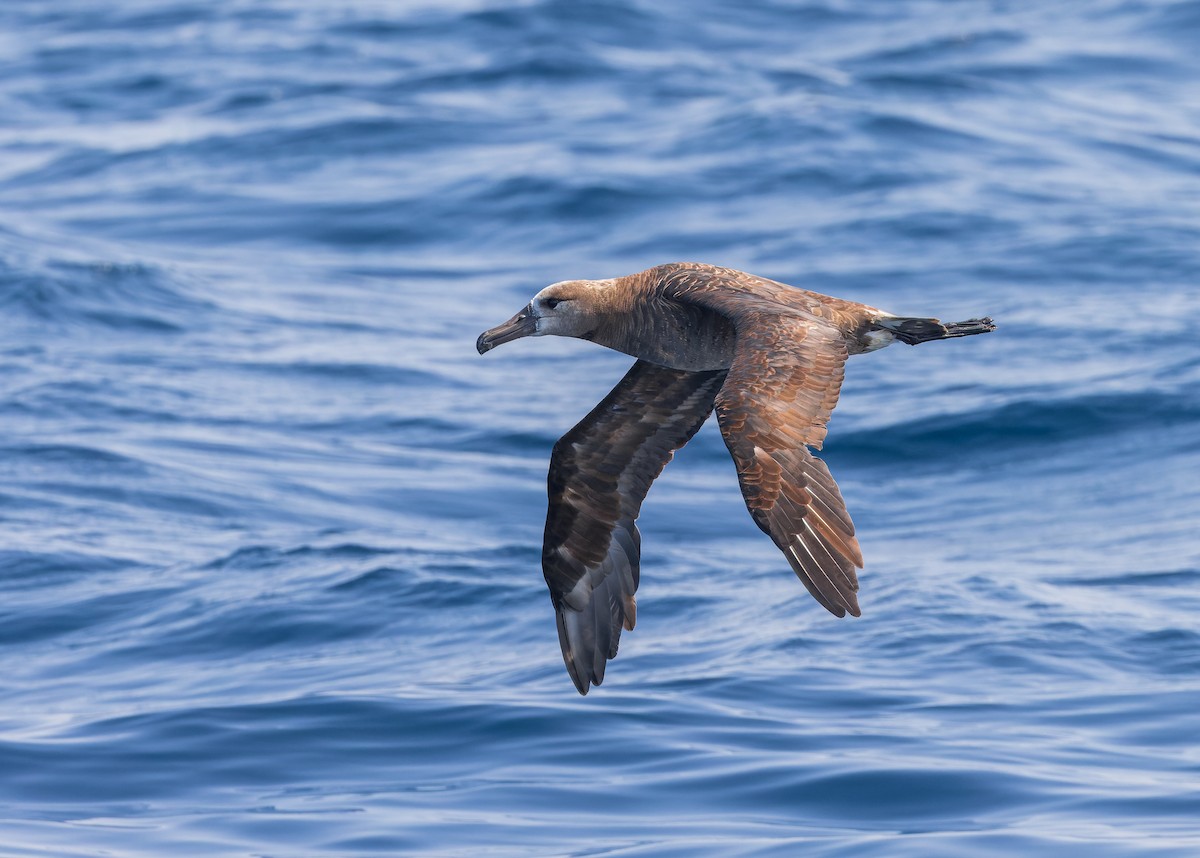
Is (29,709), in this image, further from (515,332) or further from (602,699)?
(515,332)

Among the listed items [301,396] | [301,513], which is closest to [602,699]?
[301,513]

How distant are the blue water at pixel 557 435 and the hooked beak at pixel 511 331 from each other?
4061 mm

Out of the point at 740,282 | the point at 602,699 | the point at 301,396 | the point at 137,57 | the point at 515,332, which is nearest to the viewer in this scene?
the point at 740,282

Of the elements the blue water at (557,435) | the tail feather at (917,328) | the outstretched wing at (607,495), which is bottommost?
the blue water at (557,435)

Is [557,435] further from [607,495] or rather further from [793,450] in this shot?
[793,450]

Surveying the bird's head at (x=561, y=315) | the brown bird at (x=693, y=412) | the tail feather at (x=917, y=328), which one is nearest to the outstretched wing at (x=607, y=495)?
the brown bird at (x=693, y=412)

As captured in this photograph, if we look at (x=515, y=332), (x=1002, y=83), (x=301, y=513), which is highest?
(x=515, y=332)

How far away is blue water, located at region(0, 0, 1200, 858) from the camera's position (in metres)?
14.9

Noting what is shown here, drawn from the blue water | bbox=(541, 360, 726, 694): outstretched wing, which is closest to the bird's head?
bbox=(541, 360, 726, 694): outstretched wing

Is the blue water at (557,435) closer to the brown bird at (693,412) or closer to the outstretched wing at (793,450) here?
the brown bird at (693,412)

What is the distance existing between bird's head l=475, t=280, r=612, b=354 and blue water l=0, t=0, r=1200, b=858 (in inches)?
160

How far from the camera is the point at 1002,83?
35.8 meters

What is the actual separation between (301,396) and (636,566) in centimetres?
1389

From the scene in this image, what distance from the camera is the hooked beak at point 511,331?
11.5 meters
